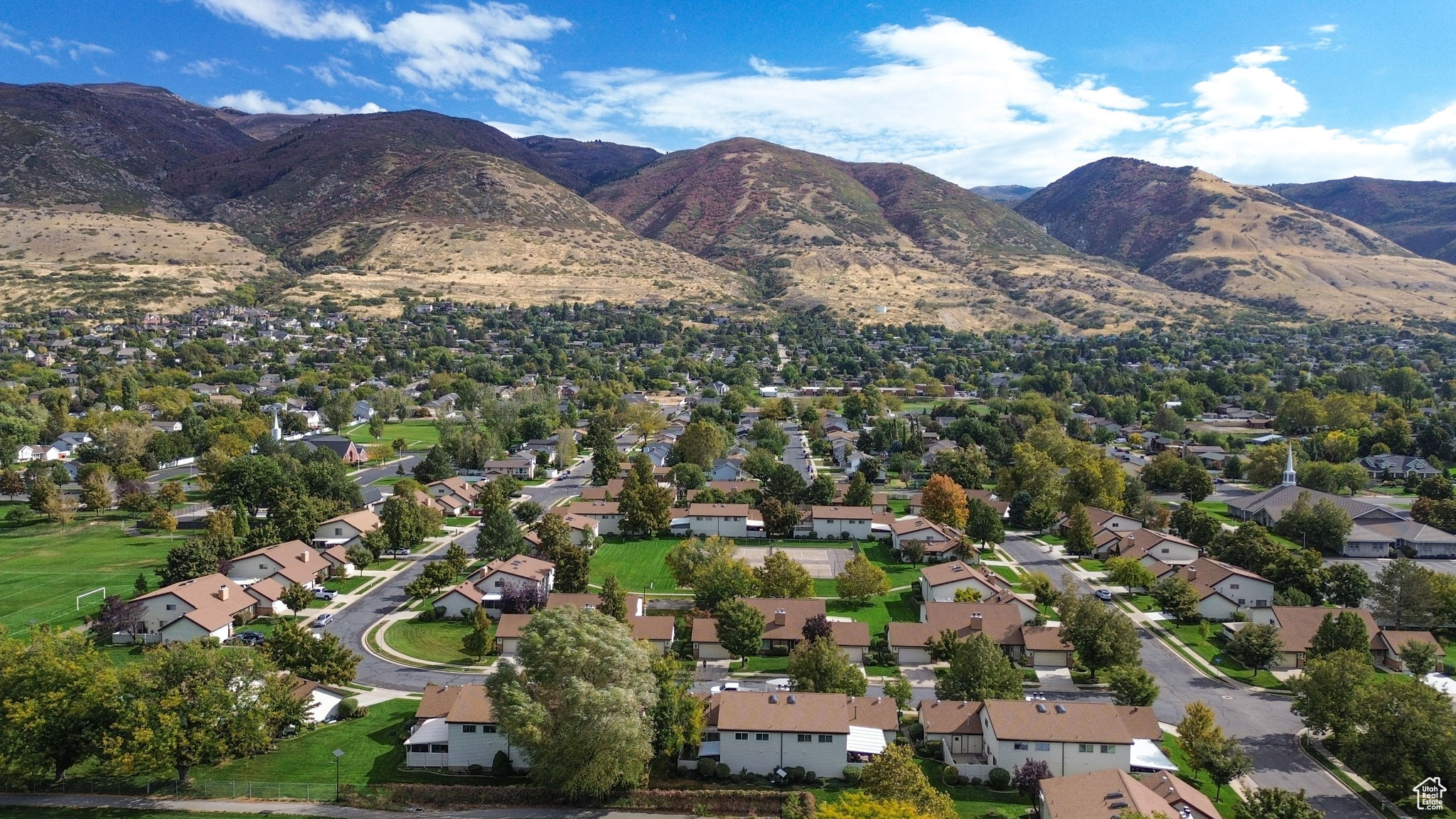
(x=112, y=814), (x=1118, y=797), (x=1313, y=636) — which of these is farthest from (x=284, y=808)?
(x=1313, y=636)

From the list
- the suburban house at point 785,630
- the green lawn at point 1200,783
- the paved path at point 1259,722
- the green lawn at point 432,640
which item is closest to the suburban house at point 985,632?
the suburban house at point 785,630

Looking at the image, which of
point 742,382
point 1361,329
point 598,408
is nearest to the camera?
point 598,408

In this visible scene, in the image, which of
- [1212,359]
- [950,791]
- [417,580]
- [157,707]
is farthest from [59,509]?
[1212,359]

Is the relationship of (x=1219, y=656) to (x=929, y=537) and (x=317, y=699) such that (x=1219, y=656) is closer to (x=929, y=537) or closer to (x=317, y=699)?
(x=929, y=537)

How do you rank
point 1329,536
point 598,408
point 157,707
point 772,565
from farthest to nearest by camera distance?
point 598,408, point 1329,536, point 772,565, point 157,707

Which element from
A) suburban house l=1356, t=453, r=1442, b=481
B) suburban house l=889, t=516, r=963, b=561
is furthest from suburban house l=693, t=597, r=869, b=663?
suburban house l=1356, t=453, r=1442, b=481

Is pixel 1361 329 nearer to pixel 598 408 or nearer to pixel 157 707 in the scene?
pixel 598 408
